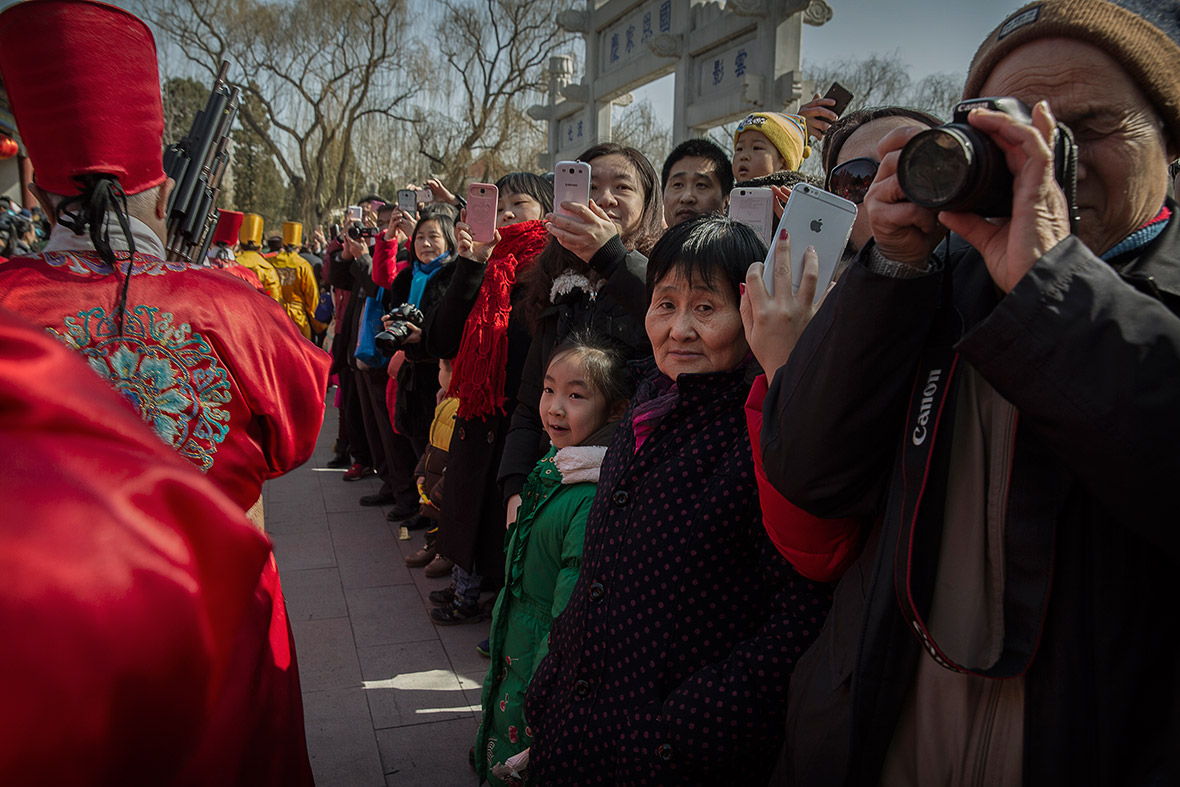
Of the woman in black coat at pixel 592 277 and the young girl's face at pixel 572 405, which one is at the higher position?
the woman in black coat at pixel 592 277

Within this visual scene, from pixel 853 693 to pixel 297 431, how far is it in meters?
1.34

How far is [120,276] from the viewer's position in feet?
5.53

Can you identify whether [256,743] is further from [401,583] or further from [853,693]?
[401,583]

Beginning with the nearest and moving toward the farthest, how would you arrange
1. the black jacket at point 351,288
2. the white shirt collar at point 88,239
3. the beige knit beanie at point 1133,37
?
the beige knit beanie at point 1133,37, the white shirt collar at point 88,239, the black jacket at point 351,288

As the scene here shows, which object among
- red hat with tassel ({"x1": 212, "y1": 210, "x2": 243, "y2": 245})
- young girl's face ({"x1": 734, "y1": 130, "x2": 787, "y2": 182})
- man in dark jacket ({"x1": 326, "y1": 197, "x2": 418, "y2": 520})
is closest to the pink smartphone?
young girl's face ({"x1": 734, "y1": 130, "x2": 787, "y2": 182})

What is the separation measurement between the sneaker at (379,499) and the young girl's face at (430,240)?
1741 mm

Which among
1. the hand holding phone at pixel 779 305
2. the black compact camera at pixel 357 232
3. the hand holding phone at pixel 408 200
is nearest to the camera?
the hand holding phone at pixel 779 305

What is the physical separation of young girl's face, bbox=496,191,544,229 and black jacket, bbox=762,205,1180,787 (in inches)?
107

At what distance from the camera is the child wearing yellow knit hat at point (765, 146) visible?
2975 millimetres

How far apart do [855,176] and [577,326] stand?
3.77 ft

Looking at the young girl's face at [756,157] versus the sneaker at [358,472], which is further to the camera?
the sneaker at [358,472]

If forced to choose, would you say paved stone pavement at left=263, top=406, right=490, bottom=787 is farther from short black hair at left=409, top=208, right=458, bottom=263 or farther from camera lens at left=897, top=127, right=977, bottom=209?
camera lens at left=897, top=127, right=977, bottom=209

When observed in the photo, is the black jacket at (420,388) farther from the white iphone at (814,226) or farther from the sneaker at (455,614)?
the white iphone at (814,226)

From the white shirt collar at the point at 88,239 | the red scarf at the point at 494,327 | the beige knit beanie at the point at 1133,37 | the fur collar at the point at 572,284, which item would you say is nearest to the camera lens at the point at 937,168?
the beige knit beanie at the point at 1133,37
